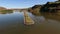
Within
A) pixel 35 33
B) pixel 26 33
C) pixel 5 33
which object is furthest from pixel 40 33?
pixel 5 33

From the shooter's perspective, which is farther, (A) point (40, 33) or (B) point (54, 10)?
(B) point (54, 10)

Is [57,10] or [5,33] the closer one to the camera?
[5,33]

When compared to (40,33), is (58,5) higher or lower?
higher

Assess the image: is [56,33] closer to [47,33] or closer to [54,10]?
[47,33]

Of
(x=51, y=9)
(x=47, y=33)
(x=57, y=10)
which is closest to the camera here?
(x=47, y=33)

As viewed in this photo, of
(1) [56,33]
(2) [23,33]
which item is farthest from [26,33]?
(1) [56,33]

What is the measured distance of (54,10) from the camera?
43.8m

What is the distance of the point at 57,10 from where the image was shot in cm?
4156

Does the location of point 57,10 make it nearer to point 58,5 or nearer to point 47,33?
point 58,5

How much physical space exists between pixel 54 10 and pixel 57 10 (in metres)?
2.35

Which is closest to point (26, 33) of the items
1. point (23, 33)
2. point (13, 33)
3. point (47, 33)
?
point (23, 33)

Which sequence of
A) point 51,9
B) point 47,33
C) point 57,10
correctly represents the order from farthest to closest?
point 51,9 → point 57,10 → point 47,33

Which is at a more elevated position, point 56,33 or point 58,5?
point 58,5

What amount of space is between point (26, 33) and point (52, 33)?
2.06m
